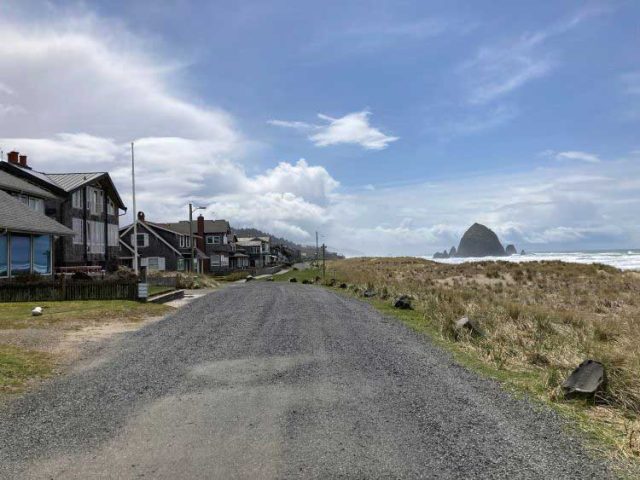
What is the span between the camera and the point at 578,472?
525cm

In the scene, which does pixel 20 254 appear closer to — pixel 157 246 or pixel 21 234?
pixel 21 234

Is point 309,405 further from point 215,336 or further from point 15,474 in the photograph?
point 215,336

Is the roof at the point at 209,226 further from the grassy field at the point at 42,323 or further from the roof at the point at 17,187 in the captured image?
the grassy field at the point at 42,323

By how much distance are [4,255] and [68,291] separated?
512 cm

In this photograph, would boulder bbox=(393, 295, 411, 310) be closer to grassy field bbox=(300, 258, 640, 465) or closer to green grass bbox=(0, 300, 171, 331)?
grassy field bbox=(300, 258, 640, 465)

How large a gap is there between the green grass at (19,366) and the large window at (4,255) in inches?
629

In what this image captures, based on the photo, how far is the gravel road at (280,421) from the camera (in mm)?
5379

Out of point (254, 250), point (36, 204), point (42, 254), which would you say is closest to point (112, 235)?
point (36, 204)

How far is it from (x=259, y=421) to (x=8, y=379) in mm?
5011

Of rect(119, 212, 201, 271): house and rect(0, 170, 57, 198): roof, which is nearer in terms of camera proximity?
rect(0, 170, 57, 198): roof

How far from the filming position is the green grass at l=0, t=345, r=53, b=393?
8779mm

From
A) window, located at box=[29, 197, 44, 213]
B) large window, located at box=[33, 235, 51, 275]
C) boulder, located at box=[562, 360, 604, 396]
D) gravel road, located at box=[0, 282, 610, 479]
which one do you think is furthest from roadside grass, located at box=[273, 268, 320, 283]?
boulder, located at box=[562, 360, 604, 396]

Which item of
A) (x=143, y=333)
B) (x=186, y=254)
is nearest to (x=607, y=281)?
(x=143, y=333)

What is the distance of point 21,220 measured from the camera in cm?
2634
